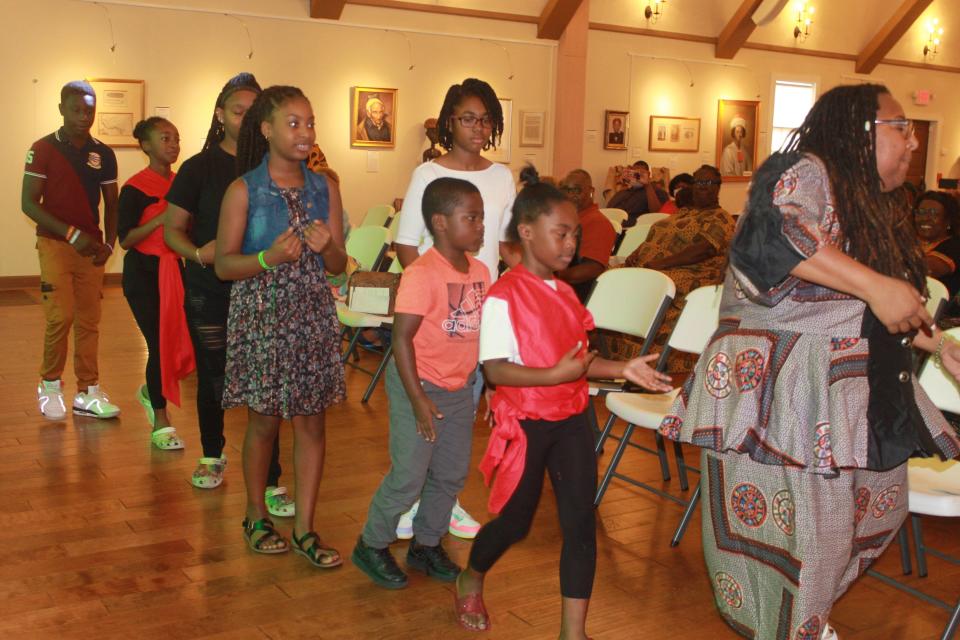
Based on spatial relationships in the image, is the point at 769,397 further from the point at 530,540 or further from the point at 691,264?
the point at 691,264

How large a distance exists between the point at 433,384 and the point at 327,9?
9.53 metres

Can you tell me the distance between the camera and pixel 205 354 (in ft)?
12.0

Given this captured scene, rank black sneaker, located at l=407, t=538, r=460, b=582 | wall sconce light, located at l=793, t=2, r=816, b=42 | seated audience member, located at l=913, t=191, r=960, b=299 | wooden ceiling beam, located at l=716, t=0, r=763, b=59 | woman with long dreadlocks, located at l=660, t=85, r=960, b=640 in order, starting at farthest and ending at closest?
wall sconce light, located at l=793, t=2, r=816, b=42, wooden ceiling beam, located at l=716, t=0, r=763, b=59, seated audience member, located at l=913, t=191, r=960, b=299, black sneaker, located at l=407, t=538, r=460, b=582, woman with long dreadlocks, located at l=660, t=85, r=960, b=640

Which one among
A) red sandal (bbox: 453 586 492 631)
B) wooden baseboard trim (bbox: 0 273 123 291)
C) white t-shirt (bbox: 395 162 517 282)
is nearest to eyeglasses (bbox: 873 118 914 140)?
white t-shirt (bbox: 395 162 517 282)

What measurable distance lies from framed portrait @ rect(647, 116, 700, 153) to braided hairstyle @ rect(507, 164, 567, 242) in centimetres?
1223

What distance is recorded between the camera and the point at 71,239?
491 centimetres

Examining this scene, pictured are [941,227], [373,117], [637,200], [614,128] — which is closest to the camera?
[941,227]

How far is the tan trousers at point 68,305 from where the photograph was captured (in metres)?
5.03

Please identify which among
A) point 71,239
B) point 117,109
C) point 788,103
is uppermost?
point 788,103

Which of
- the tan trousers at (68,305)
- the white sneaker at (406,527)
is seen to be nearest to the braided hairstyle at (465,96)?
the white sneaker at (406,527)

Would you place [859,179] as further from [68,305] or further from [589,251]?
[68,305]

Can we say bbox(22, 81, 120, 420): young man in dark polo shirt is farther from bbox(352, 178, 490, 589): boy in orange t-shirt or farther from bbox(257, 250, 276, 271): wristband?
bbox(352, 178, 490, 589): boy in orange t-shirt

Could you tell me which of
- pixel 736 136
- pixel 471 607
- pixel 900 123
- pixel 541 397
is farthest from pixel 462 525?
pixel 736 136

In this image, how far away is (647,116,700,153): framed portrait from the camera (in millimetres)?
14328
